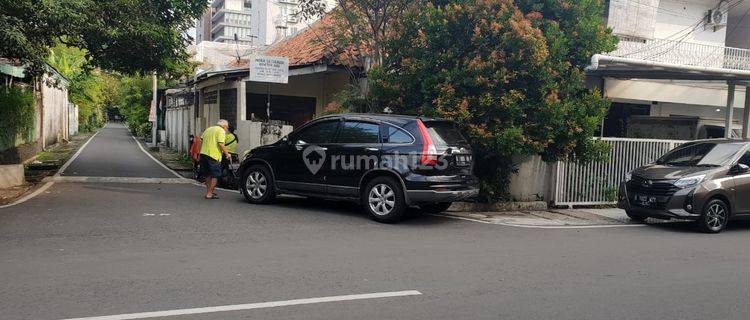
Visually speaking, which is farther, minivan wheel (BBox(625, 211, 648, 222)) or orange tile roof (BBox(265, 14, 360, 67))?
orange tile roof (BBox(265, 14, 360, 67))

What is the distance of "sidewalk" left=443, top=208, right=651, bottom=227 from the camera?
10.4m

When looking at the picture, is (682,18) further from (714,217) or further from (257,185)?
(257,185)

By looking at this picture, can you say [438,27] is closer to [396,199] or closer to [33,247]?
[396,199]

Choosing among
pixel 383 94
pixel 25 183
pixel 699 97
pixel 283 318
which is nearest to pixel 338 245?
pixel 283 318

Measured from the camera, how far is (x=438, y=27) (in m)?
11.3

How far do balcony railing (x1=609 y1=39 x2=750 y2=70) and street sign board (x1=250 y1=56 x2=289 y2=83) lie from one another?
994 centimetres

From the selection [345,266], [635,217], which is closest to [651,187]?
[635,217]

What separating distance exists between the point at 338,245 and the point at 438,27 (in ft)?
18.1

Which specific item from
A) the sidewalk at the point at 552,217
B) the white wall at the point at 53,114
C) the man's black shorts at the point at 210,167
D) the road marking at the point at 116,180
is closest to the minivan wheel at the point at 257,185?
the man's black shorts at the point at 210,167

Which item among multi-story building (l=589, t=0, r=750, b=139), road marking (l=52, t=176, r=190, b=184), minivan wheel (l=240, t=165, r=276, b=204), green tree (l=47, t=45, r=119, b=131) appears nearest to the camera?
minivan wheel (l=240, t=165, r=276, b=204)

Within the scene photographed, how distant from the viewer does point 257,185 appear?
10992 mm

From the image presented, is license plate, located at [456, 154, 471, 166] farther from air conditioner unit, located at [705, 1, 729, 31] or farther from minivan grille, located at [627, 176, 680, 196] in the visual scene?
air conditioner unit, located at [705, 1, 729, 31]

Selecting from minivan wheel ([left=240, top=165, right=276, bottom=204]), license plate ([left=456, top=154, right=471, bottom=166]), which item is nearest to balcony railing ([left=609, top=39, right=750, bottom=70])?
license plate ([left=456, top=154, right=471, bottom=166])

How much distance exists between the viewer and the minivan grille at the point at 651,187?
32.2ft
